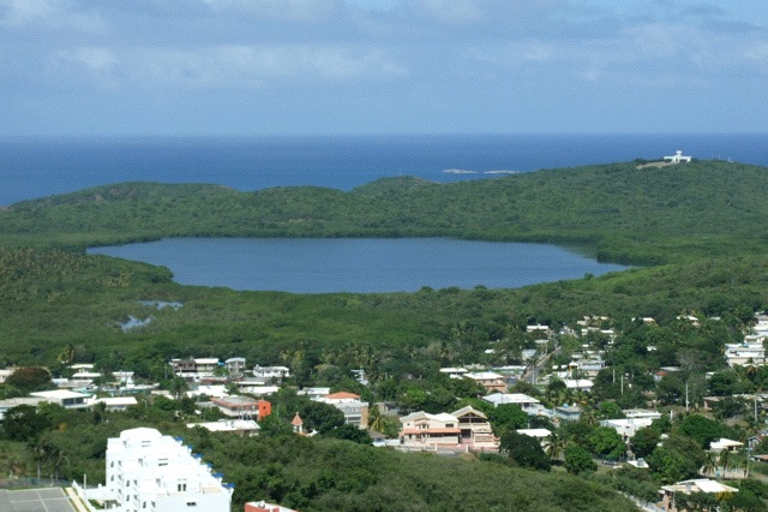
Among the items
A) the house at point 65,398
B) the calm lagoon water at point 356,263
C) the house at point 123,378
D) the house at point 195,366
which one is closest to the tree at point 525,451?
the house at point 65,398

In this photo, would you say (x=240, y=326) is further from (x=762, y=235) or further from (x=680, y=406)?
(x=762, y=235)

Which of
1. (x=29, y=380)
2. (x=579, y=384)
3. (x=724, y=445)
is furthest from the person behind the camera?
(x=579, y=384)

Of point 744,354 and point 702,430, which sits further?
point 744,354

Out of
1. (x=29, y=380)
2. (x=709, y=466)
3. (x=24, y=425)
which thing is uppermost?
(x=24, y=425)

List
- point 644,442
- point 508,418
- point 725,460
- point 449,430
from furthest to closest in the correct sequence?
point 508,418 < point 449,430 < point 644,442 < point 725,460

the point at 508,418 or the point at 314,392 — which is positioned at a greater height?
the point at 508,418

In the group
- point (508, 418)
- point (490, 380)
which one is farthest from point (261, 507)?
point (490, 380)

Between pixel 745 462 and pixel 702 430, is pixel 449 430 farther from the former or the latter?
pixel 745 462
